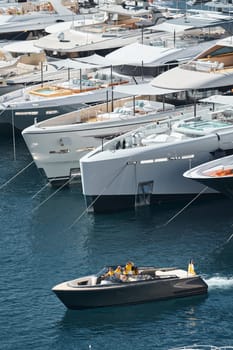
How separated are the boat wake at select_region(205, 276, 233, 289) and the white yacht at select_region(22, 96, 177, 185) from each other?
1908cm

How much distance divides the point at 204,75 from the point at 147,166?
11.9 metres

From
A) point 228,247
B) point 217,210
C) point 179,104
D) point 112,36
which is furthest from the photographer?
point 112,36

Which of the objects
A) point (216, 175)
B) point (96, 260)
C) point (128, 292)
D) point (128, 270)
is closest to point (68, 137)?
point (216, 175)

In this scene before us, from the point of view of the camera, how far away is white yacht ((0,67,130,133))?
8362 centimetres

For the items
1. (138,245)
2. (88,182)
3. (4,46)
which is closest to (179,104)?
(88,182)

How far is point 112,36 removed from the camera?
335 ft

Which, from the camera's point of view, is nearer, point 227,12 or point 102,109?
point 102,109

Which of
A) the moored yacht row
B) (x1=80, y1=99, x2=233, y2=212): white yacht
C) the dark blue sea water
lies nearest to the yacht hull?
the dark blue sea water

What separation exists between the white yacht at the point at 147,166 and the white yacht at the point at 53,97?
33.7ft

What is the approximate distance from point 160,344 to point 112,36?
53.2 m

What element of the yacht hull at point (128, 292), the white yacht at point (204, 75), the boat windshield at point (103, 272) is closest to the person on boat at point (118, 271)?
the yacht hull at point (128, 292)

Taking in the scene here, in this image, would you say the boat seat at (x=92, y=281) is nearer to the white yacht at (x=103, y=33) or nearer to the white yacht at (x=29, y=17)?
the white yacht at (x=103, y=33)

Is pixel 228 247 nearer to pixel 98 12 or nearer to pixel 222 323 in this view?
pixel 222 323

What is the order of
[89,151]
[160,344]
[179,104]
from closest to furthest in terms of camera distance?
[160,344] → [89,151] → [179,104]
